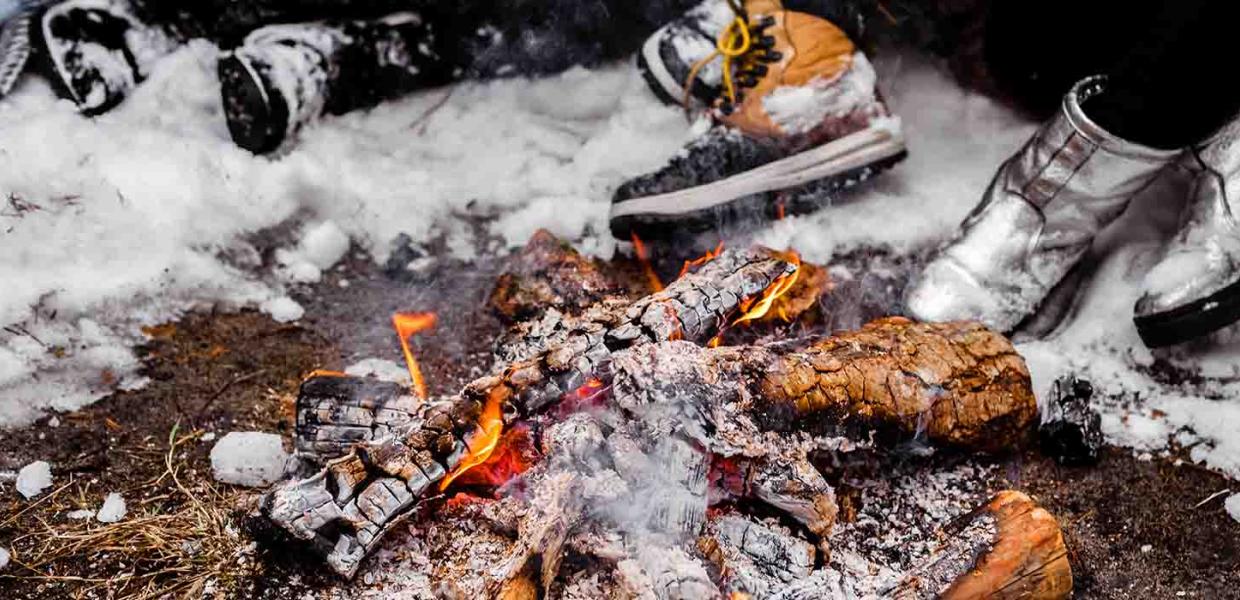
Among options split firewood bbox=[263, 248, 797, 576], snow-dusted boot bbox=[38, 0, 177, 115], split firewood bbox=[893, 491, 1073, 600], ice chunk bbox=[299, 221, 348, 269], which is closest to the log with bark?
split firewood bbox=[263, 248, 797, 576]

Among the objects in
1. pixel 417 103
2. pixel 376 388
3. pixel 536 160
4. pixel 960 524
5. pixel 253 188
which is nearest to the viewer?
Answer: pixel 960 524

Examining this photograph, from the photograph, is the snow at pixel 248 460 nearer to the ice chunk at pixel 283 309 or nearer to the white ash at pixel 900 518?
the ice chunk at pixel 283 309

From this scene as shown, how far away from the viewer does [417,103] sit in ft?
11.2

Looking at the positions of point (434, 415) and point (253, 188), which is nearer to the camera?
point (434, 415)

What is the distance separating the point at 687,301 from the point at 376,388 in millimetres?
765

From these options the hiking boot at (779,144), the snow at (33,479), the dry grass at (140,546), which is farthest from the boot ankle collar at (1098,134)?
the snow at (33,479)

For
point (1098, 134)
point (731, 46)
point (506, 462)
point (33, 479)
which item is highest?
point (1098, 134)

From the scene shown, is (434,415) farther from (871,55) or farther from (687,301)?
(871,55)

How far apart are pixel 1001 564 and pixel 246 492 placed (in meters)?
1.60

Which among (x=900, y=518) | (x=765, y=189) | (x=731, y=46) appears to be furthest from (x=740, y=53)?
(x=900, y=518)

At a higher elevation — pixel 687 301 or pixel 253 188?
pixel 687 301

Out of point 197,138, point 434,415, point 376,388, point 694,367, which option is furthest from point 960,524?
point 197,138

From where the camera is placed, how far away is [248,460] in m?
2.13

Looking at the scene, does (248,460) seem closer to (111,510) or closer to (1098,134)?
(111,510)
